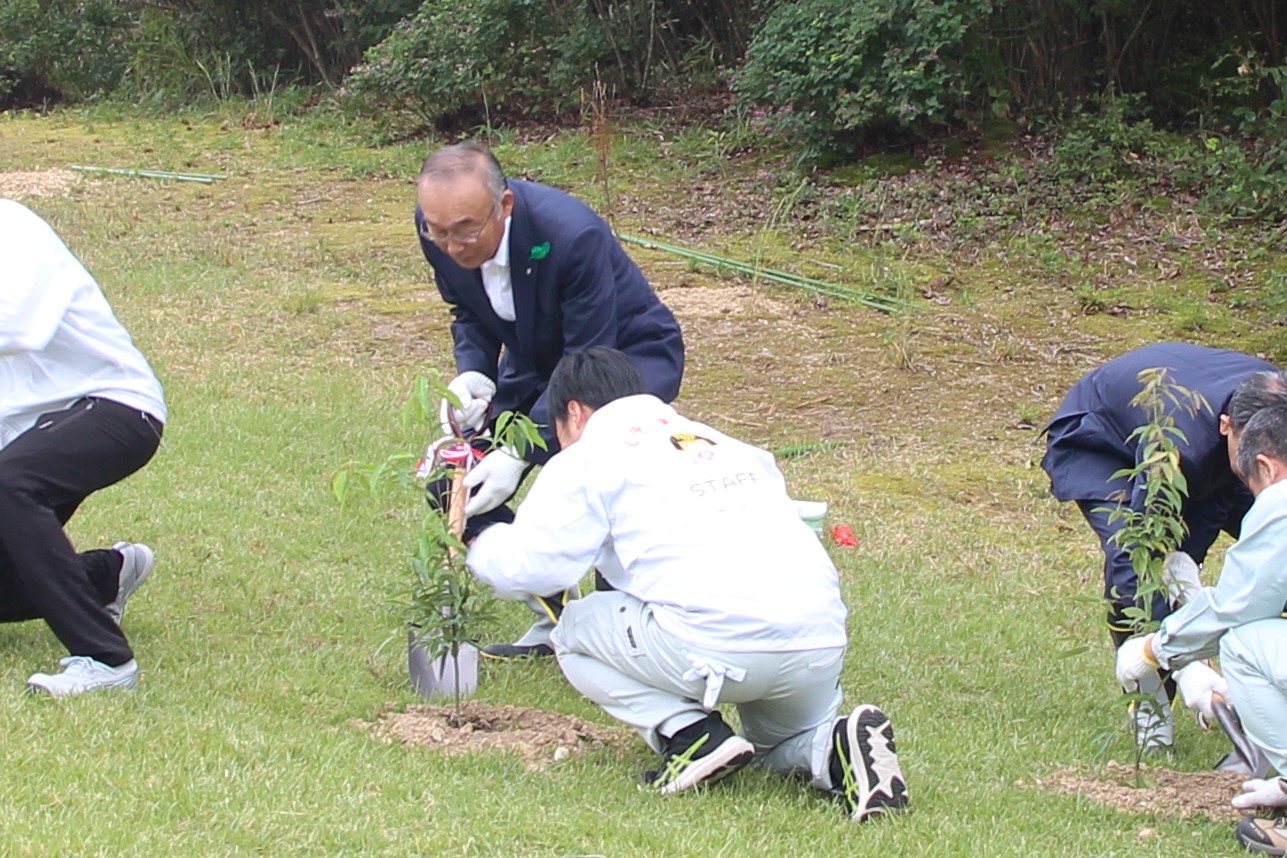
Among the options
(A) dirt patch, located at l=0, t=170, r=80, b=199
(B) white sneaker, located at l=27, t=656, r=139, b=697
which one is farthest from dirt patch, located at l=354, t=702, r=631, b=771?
(A) dirt patch, located at l=0, t=170, r=80, b=199

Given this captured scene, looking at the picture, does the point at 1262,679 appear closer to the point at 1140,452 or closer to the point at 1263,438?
the point at 1263,438

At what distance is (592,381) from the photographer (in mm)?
3881

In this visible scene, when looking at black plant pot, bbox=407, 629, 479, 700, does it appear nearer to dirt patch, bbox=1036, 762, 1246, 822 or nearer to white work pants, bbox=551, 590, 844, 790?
white work pants, bbox=551, 590, 844, 790

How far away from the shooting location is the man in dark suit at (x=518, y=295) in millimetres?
4219

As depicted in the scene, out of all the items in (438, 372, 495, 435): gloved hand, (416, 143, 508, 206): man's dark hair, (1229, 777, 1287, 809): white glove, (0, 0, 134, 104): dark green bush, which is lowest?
(0, 0, 134, 104): dark green bush

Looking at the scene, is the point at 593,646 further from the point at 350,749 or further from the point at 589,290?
the point at 589,290

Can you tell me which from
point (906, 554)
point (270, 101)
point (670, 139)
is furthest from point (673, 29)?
point (906, 554)

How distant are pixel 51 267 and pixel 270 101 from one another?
14.5 metres

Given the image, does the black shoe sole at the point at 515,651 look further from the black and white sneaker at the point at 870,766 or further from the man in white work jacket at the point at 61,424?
the black and white sneaker at the point at 870,766

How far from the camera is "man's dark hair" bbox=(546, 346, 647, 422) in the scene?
152 inches

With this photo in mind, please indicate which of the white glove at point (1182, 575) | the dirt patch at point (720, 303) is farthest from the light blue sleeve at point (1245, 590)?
the dirt patch at point (720, 303)

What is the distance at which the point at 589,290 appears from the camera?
4.54 m

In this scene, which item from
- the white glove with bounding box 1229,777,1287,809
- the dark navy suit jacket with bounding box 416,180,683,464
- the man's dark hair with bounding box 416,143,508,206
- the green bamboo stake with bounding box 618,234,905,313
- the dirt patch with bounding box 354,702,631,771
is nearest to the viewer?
the white glove with bounding box 1229,777,1287,809

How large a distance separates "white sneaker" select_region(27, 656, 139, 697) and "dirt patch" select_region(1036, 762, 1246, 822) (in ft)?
7.92
